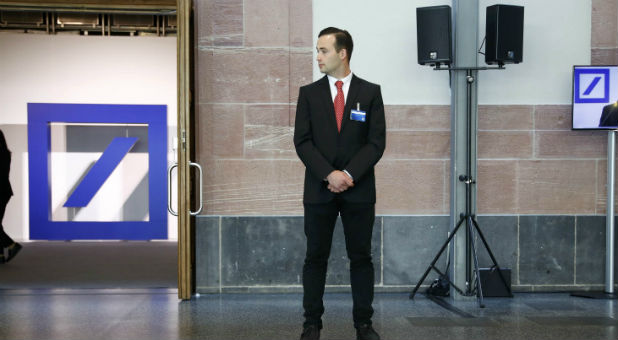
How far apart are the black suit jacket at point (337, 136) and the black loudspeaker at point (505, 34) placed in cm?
157

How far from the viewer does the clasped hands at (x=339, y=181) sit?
9.98 ft

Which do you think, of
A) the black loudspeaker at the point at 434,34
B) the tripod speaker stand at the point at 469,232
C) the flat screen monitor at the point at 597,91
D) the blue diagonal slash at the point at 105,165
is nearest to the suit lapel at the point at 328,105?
the black loudspeaker at the point at 434,34

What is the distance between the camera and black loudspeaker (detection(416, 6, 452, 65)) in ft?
14.5

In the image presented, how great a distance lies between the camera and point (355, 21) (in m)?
4.84

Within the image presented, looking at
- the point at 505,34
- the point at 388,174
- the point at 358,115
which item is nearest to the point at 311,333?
the point at 358,115

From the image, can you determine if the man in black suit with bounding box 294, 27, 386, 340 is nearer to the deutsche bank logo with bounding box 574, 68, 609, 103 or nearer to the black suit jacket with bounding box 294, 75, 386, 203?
the black suit jacket with bounding box 294, 75, 386, 203

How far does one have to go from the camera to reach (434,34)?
4457 mm

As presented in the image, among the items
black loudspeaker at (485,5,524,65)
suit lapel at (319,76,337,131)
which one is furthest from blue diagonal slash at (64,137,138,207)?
suit lapel at (319,76,337,131)

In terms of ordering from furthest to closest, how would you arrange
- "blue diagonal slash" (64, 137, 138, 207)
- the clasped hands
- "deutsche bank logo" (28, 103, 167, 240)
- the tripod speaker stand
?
1. "blue diagonal slash" (64, 137, 138, 207)
2. "deutsche bank logo" (28, 103, 167, 240)
3. the tripod speaker stand
4. the clasped hands

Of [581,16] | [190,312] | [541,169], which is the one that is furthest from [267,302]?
[581,16]

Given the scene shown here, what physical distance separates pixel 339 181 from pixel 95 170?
6400 mm

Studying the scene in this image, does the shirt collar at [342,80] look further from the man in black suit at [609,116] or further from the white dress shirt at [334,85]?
the man in black suit at [609,116]

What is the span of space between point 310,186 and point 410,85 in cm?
196

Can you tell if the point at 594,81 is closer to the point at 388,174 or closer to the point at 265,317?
the point at 388,174
